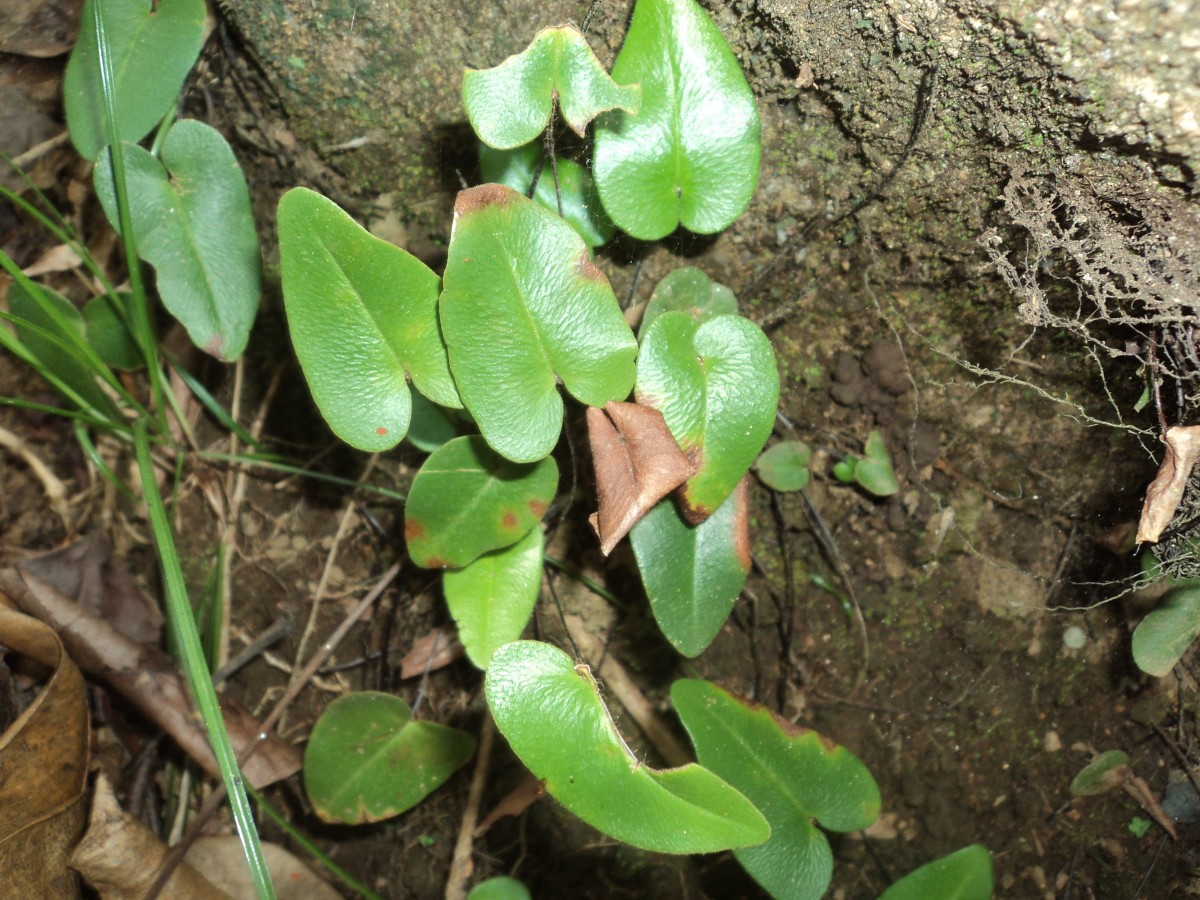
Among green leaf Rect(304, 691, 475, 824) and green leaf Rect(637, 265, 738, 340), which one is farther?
green leaf Rect(304, 691, 475, 824)

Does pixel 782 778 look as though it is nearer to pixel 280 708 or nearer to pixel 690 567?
pixel 690 567

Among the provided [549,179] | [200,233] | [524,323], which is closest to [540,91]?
[549,179]

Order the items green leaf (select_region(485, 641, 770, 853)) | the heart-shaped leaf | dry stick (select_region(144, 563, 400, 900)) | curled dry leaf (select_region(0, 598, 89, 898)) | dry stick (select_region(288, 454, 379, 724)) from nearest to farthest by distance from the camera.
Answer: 1. green leaf (select_region(485, 641, 770, 853))
2. the heart-shaped leaf
3. curled dry leaf (select_region(0, 598, 89, 898))
4. dry stick (select_region(144, 563, 400, 900))
5. dry stick (select_region(288, 454, 379, 724))

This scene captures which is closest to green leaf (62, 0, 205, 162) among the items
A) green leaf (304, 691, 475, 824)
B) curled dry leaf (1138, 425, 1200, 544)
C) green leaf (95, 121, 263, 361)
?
green leaf (95, 121, 263, 361)

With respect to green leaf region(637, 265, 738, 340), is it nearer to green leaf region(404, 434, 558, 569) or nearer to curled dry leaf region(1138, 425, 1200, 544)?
green leaf region(404, 434, 558, 569)

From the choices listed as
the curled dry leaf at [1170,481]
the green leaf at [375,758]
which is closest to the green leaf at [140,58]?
the green leaf at [375,758]
